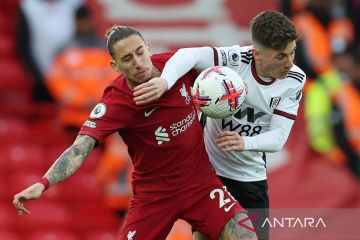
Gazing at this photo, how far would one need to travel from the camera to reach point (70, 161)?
24.2 feet

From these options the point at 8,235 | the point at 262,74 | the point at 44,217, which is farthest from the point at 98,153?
the point at 262,74

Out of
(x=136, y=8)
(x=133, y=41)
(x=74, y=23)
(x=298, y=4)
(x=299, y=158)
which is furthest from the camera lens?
(x=298, y=4)

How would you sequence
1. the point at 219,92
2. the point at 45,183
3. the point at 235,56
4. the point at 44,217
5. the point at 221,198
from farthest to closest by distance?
the point at 44,217 → the point at 235,56 → the point at 221,198 → the point at 219,92 → the point at 45,183

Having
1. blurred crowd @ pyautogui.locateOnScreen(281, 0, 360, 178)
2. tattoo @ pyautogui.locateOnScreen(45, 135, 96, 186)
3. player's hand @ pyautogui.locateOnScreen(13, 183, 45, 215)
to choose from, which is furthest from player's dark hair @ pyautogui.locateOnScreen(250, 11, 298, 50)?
blurred crowd @ pyautogui.locateOnScreen(281, 0, 360, 178)

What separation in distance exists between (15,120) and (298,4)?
3.74 meters

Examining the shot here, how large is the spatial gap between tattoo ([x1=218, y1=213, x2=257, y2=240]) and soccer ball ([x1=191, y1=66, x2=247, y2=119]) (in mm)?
716

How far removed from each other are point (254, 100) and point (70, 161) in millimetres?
1323

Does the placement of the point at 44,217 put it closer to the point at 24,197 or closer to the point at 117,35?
the point at 117,35

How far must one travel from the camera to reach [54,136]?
42.8 ft

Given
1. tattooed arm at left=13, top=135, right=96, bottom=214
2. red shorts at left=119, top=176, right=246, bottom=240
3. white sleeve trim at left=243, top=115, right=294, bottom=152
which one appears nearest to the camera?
tattooed arm at left=13, top=135, right=96, bottom=214

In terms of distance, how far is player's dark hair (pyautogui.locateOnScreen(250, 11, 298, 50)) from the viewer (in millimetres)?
7496

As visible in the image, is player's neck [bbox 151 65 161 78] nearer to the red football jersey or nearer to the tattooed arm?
the red football jersey

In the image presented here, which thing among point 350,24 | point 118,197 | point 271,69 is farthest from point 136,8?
point 271,69

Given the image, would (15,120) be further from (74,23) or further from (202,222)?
(202,222)
